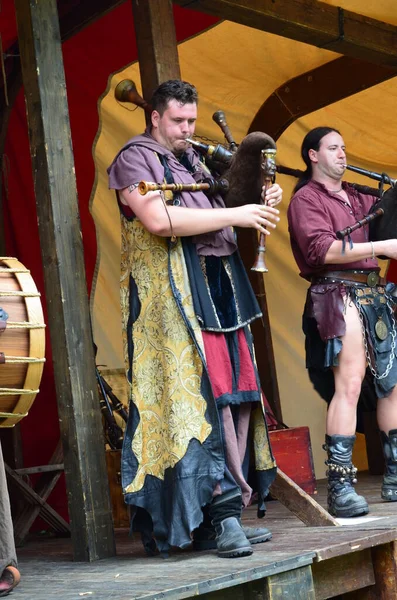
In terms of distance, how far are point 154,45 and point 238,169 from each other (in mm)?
679

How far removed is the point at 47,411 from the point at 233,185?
2.30 metres

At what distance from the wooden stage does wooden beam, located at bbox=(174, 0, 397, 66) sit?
87.5 inches

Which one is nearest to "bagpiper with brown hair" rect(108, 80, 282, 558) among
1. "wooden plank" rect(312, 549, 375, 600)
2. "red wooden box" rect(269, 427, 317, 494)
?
"wooden plank" rect(312, 549, 375, 600)

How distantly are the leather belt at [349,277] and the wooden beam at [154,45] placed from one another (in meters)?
1.02

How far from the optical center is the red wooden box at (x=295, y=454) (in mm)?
4988

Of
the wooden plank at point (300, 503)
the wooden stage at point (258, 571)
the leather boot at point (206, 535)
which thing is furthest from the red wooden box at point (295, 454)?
the leather boot at point (206, 535)

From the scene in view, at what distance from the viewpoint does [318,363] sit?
14.0 ft

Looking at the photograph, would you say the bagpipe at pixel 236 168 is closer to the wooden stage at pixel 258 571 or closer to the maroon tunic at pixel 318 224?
the maroon tunic at pixel 318 224

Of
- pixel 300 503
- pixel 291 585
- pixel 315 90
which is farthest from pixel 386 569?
pixel 315 90

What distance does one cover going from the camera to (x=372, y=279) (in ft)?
14.2

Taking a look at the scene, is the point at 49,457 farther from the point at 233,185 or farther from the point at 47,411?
the point at 233,185

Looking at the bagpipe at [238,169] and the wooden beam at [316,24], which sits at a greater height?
the wooden beam at [316,24]

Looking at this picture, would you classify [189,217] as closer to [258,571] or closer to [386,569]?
Answer: [258,571]

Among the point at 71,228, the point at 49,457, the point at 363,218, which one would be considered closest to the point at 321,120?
the point at 363,218
